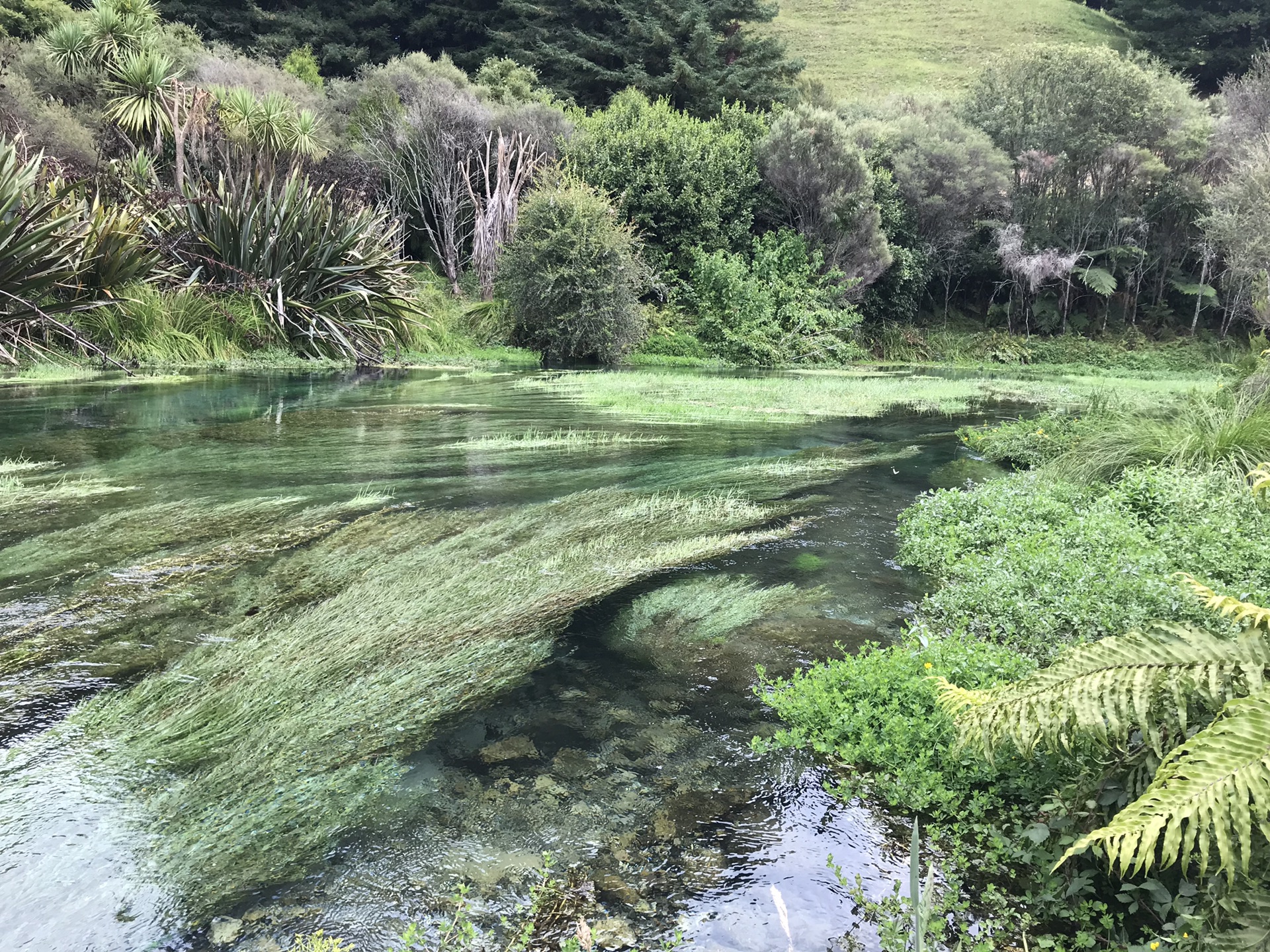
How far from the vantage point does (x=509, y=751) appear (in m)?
2.62

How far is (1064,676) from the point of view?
2037 mm

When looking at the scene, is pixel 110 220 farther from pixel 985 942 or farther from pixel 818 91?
pixel 818 91

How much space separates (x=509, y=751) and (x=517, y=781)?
180 mm

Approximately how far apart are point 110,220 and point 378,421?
19.9ft

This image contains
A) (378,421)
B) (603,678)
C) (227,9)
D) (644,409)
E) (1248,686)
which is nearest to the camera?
(1248,686)

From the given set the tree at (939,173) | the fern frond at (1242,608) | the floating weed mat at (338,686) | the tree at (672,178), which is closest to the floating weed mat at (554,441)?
the floating weed mat at (338,686)

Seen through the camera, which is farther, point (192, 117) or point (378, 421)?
point (192, 117)

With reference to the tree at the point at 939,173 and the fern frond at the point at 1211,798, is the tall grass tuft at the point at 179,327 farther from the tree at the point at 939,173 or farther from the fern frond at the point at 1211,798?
the tree at the point at 939,173

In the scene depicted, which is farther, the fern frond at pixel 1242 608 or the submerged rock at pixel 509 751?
the submerged rock at pixel 509 751

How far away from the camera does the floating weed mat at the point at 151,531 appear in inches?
153

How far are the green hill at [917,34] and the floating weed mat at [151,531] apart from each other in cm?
4120

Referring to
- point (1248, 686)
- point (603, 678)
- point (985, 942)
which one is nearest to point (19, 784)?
point (603, 678)

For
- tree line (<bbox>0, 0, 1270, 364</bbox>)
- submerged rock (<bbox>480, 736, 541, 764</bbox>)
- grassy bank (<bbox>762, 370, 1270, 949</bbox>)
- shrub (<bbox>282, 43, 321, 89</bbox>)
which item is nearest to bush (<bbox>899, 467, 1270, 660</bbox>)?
grassy bank (<bbox>762, 370, 1270, 949</bbox>)

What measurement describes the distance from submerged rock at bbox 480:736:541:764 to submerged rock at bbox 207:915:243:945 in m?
0.86
